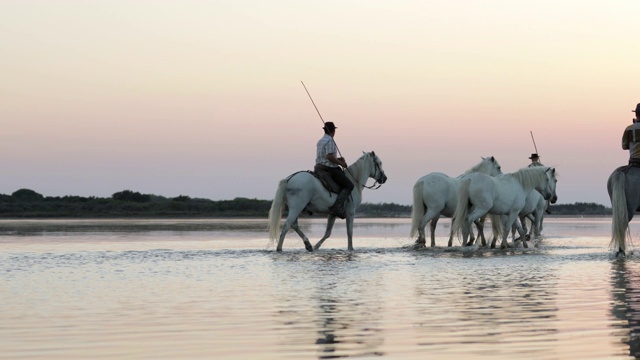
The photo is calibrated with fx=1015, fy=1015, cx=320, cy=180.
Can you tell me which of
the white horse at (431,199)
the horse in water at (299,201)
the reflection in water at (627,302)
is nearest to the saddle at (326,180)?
the horse in water at (299,201)

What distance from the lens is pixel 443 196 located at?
20391mm

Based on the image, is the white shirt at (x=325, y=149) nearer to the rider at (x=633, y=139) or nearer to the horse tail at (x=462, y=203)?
the horse tail at (x=462, y=203)

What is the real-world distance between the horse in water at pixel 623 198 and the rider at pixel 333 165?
4.83m

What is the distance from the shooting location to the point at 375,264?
14398mm

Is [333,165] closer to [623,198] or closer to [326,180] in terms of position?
[326,180]

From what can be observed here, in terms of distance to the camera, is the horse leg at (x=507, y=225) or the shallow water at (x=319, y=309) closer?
the shallow water at (x=319, y=309)

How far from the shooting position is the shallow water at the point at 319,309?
6324 millimetres

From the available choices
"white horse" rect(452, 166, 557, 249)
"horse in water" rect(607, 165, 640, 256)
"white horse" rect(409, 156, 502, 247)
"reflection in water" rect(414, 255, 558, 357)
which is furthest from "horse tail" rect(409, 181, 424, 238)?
"reflection in water" rect(414, 255, 558, 357)

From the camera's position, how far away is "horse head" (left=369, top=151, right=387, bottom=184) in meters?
19.4

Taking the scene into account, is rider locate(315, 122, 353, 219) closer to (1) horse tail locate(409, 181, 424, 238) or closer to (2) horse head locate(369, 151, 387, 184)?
(2) horse head locate(369, 151, 387, 184)

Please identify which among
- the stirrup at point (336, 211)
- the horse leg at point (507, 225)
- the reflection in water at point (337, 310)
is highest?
the stirrup at point (336, 211)

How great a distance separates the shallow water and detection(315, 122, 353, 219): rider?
3412 millimetres

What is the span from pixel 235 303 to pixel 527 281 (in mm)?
3715

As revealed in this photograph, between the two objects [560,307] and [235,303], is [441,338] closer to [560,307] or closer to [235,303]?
[560,307]
